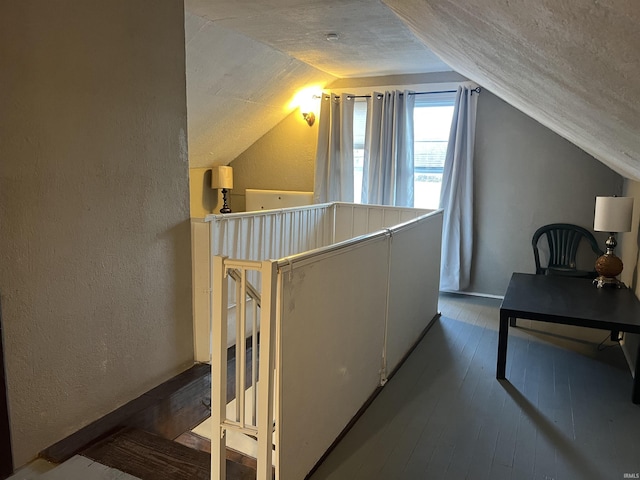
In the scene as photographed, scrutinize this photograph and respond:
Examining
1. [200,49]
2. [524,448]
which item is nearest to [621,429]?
[524,448]

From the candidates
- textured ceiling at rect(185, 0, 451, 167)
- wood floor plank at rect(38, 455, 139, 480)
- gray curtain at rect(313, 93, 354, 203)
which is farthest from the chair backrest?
wood floor plank at rect(38, 455, 139, 480)

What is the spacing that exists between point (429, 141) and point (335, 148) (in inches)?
41.3

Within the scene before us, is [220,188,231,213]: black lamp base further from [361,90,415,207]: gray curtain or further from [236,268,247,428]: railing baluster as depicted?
[236,268,247,428]: railing baluster

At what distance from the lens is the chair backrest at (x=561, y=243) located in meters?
4.57

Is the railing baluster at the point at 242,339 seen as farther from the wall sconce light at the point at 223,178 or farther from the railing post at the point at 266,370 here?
the wall sconce light at the point at 223,178

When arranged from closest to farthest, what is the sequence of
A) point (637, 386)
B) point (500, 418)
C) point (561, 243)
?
point (500, 418)
point (637, 386)
point (561, 243)

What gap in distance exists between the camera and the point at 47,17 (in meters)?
2.01

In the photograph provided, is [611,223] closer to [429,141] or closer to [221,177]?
[429,141]

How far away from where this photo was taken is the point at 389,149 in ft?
16.9

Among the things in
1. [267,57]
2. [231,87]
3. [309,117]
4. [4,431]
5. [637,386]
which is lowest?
[637,386]

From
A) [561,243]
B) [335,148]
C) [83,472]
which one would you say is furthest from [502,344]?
[335,148]

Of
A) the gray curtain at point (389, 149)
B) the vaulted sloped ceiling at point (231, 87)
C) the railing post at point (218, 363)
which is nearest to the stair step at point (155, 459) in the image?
the railing post at point (218, 363)

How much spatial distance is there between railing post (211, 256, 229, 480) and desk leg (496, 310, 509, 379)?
6.29 feet

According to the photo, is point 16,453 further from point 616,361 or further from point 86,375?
point 616,361
